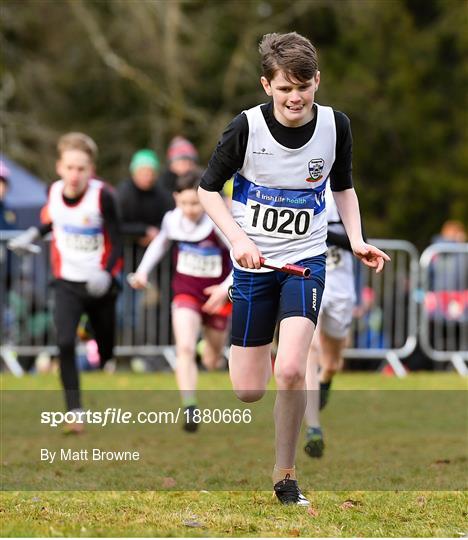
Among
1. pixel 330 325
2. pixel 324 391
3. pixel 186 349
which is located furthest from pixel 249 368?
pixel 186 349

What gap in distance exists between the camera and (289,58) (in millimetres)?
5695

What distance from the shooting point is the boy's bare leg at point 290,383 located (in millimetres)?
5809

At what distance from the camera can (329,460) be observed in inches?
299

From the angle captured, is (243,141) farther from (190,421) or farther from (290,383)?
(190,421)

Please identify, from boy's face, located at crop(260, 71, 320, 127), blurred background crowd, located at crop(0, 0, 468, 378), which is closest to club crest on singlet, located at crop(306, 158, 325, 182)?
boy's face, located at crop(260, 71, 320, 127)

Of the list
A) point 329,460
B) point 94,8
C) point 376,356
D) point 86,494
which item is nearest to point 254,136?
point 86,494

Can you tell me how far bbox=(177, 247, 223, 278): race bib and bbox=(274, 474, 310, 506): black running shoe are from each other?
3.75m

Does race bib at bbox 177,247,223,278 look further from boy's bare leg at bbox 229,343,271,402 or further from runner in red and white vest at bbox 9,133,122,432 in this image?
boy's bare leg at bbox 229,343,271,402

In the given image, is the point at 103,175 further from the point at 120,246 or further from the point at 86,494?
the point at 86,494

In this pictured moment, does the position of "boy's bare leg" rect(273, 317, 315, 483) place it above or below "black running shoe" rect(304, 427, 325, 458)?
above

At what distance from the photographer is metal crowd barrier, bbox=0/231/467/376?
13898 millimetres

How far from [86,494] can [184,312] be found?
331 centimetres

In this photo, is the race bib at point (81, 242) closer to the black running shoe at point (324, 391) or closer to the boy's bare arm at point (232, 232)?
the black running shoe at point (324, 391)

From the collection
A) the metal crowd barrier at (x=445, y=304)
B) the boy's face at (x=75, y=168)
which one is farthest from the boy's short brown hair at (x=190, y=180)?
the metal crowd barrier at (x=445, y=304)
